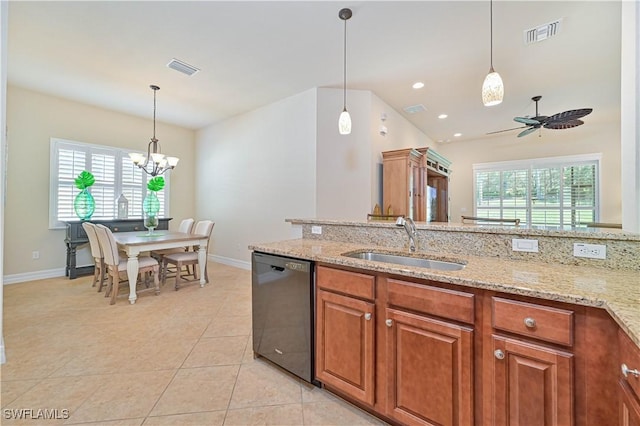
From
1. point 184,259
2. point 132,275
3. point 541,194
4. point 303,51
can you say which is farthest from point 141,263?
point 541,194

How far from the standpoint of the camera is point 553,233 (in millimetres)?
1511

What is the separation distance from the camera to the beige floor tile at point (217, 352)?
2.16 metres

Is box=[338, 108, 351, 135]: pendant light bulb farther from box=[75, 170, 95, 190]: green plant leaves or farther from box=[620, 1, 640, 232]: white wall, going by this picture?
box=[75, 170, 95, 190]: green plant leaves

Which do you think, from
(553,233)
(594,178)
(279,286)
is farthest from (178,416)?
(594,178)

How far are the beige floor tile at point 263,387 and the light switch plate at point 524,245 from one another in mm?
1646

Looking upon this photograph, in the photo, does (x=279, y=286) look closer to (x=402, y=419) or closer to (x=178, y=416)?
(x=178, y=416)

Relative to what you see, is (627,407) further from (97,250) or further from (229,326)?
(97,250)

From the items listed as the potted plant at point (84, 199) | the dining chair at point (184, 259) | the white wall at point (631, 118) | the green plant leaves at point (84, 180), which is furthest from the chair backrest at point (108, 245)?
the white wall at point (631, 118)

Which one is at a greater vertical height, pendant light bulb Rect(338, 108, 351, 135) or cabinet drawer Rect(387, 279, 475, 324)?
pendant light bulb Rect(338, 108, 351, 135)

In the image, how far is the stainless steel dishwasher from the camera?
1809mm

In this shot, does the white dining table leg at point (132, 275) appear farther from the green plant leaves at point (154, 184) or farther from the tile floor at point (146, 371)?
the green plant leaves at point (154, 184)

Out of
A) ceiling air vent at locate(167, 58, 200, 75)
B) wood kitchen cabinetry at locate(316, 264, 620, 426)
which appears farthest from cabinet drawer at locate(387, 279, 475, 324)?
ceiling air vent at locate(167, 58, 200, 75)

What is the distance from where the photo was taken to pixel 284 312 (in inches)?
76.2

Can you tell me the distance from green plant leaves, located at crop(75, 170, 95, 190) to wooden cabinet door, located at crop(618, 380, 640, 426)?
6.23m
